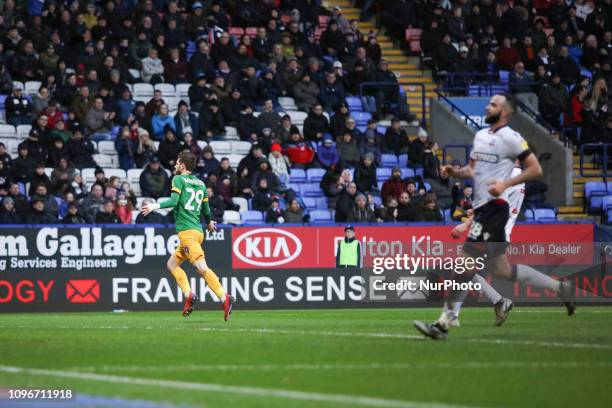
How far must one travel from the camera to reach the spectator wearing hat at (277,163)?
1148 inches

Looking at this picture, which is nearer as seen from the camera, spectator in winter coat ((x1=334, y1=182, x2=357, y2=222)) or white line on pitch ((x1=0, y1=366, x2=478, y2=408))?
white line on pitch ((x1=0, y1=366, x2=478, y2=408))

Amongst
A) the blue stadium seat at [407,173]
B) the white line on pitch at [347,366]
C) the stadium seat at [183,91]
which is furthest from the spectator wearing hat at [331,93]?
the white line on pitch at [347,366]

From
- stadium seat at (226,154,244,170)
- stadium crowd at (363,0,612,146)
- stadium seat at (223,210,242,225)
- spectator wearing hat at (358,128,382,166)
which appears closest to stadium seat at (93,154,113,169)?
stadium seat at (226,154,244,170)

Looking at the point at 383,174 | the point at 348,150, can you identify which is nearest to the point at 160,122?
the point at 348,150

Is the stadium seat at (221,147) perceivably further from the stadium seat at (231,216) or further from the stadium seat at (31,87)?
the stadium seat at (31,87)

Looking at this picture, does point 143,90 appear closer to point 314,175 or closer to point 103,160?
point 103,160

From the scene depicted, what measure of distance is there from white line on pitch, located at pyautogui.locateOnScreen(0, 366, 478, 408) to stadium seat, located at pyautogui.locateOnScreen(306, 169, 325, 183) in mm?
20053

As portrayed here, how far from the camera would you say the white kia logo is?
2634 centimetres

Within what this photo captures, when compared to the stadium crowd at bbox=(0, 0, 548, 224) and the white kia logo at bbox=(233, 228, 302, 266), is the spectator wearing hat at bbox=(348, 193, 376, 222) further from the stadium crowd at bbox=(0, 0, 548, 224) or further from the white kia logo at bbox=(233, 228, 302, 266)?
the white kia logo at bbox=(233, 228, 302, 266)

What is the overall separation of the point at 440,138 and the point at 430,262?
7.85 m

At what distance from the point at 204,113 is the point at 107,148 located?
255 centimetres

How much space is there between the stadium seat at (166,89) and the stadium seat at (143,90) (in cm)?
17

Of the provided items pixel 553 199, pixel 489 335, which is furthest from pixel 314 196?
pixel 489 335

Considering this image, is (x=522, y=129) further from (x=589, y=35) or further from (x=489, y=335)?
(x=489, y=335)
